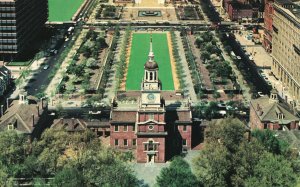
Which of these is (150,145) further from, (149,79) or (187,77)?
(187,77)

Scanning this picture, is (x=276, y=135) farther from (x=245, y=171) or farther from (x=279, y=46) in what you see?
(x=279, y=46)

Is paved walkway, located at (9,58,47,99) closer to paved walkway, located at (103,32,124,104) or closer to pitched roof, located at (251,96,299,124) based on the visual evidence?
paved walkway, located at (103,32,124,104)

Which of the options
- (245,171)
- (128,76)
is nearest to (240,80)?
(128,76)

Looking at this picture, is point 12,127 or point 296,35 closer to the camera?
point 12,127

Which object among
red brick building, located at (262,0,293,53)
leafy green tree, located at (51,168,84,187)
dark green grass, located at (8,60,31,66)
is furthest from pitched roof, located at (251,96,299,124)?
dark green grass, located at (8,60,31,66)

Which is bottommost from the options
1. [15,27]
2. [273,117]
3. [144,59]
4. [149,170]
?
[149,170]

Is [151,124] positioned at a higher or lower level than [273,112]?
higher

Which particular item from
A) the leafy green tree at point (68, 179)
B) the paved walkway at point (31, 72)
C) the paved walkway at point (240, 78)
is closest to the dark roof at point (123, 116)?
the leafy green tree at point (68, 179)

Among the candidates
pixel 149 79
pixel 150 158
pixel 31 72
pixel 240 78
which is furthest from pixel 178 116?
pixel 31 72
